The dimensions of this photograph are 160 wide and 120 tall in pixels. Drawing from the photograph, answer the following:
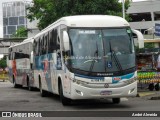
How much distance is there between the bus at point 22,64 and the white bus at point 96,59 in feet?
34.3

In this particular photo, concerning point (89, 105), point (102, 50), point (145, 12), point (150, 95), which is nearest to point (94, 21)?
point (102, 50)

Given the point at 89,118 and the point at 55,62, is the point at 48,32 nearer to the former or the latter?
the point at 55,62

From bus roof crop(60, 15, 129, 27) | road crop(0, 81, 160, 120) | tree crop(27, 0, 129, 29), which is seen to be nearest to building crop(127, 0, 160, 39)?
tree crop(27, 0, 129, 29)

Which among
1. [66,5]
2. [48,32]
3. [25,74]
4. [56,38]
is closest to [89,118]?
[56,38]

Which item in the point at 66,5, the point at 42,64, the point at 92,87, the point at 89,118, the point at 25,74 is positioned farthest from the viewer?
the point at 66,5

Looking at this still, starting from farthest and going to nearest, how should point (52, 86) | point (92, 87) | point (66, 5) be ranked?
point (66, 5) < point (52, 86) < point (92, 87)

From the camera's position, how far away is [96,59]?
15.8 m

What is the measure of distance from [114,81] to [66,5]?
24.5m

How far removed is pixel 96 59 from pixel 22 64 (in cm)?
1646

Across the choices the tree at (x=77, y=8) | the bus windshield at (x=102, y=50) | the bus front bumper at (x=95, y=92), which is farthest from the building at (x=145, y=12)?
the bus front bumper at (x=95, y=92)

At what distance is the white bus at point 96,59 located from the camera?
1558 cm

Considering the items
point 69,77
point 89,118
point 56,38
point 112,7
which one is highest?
point 112,7

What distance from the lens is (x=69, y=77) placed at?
15891 mm

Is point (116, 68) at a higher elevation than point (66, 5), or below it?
below
